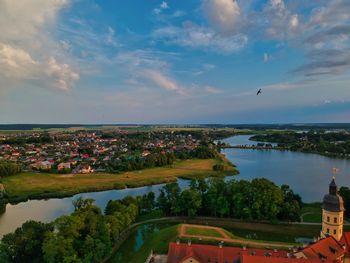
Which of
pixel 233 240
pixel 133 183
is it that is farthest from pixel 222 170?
pixel 233 240

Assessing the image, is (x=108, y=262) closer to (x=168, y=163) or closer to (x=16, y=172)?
(x=16, y=172)

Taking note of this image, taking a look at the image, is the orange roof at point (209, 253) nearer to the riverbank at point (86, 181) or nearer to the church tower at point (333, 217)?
the church tower at point (333, 217)

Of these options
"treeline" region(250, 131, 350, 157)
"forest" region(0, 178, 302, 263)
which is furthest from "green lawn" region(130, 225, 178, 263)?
"treeline" region(250, 131, 350, 157)

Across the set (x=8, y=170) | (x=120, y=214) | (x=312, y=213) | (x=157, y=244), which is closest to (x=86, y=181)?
(x=8, y=170)

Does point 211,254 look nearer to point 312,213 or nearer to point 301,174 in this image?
point 312,213

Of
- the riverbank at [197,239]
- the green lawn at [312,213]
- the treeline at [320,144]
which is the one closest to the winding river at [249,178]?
the green lawn at [312,213]
